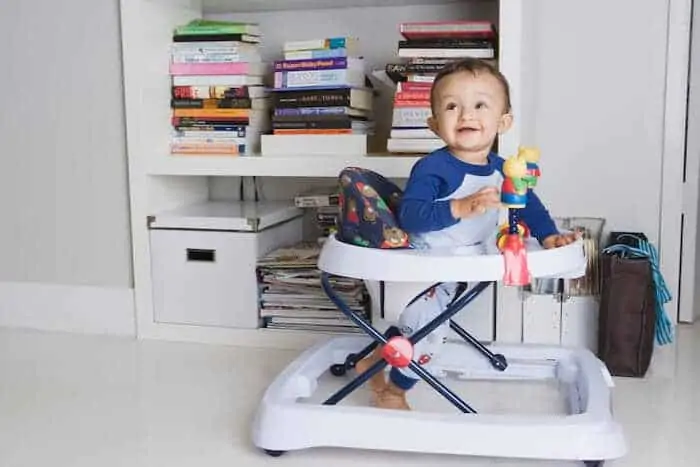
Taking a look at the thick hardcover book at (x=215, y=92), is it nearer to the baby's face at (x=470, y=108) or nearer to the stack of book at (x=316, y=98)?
the stack of book at (x=316, y=98)

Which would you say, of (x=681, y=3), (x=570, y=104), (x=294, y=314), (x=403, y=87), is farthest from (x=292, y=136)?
(x=681, y=3)

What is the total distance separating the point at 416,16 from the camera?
238 cm

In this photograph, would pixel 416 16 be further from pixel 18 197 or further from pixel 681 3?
pixel 18 197

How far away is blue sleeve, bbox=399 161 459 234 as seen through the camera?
4.97 feet

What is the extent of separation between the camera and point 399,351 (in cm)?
150

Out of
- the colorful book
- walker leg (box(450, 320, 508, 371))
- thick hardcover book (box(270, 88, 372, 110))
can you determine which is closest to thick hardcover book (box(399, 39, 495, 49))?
thick hardcover book (box(270, 88, 372, 110))

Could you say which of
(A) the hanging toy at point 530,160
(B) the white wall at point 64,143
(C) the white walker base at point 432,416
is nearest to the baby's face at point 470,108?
(A) the hanging toy at point 530,160

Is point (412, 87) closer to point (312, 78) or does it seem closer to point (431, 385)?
point (312, 78)

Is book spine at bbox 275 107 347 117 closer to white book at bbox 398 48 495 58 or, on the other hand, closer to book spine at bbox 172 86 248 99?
book spine at bbox 172 86 248 99

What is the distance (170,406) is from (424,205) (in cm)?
68

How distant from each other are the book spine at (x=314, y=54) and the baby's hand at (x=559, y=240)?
82 centimetres

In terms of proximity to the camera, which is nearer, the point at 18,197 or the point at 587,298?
the point at 587,298

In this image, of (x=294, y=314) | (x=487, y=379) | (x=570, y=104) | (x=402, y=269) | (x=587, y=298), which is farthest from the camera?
(x=570, y=104)

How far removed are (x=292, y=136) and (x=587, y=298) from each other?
32.1 inches
